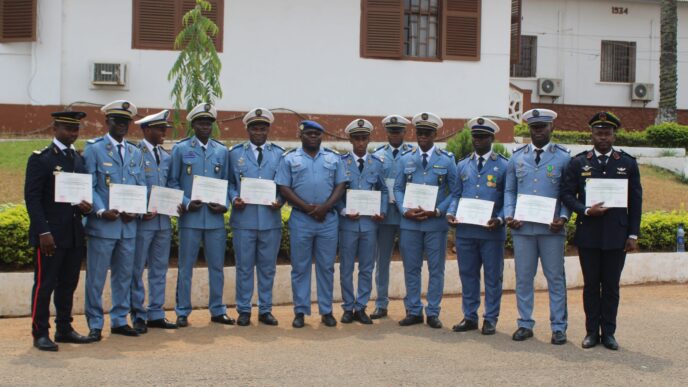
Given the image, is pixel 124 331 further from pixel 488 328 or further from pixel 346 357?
pixel 488 328

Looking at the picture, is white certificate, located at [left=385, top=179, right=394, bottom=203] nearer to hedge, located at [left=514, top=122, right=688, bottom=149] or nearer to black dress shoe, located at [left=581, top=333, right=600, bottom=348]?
black dress shoe, located at [left=581, top=333, right=600, bottom=348]

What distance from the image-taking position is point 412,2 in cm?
1748

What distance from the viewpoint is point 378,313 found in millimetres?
8523

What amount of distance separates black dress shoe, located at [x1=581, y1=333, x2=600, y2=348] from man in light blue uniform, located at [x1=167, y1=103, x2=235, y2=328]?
10.8ft

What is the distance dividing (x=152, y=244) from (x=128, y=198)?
645 mm

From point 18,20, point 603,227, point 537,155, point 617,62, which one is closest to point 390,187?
point 537,155

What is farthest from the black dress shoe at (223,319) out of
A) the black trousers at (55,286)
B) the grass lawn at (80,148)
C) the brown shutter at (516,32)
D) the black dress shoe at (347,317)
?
the brown shutter at (516,32)

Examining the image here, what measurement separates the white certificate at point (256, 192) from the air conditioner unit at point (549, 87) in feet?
64.6

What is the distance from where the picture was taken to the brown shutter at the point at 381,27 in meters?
17.0

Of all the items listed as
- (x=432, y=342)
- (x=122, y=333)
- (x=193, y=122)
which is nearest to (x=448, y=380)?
(x=432, y=342)

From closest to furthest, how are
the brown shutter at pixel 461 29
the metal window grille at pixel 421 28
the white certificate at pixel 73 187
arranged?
the white certificate at pixel 73 187
the brown shutter at pixel 461 29
the metal window grille at pixel 421 28

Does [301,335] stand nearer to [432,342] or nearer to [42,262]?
[432,342]

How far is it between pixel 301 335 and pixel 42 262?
7.68 ft

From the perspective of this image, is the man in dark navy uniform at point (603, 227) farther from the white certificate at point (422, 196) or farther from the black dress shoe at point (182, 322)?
the black dress shoe at point (182, 322)
